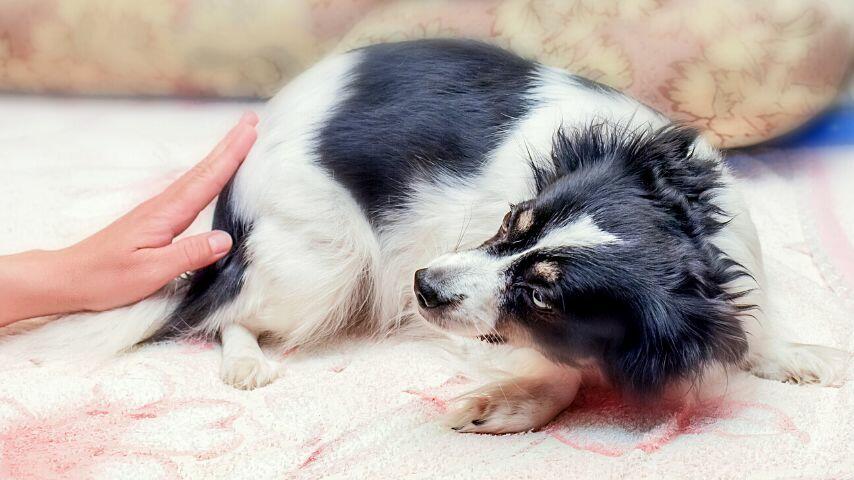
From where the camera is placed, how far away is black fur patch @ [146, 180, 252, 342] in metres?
1.74

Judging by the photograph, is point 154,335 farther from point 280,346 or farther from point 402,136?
point 402,136

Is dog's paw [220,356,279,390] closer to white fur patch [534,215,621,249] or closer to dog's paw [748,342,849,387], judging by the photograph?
white fur patch [534,215,621,249]

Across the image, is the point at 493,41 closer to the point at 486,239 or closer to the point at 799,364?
the point at 486,239

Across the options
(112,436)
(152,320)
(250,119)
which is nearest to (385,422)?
(112,436)

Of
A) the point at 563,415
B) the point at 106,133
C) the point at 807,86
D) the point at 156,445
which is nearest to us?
the point at 156,445

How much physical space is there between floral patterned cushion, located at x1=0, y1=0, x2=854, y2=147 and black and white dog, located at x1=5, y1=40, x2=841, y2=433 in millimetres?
752

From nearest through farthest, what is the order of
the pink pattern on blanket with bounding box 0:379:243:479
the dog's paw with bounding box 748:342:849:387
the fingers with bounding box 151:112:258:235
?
the pink pattern on blanket with bounding box 0:379:243:479 → the dog's paw with bounding box 748:342:849:387 → the fingers with bounding box 151:112:258:235

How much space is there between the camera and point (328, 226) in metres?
1.74

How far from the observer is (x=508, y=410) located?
4.83ft

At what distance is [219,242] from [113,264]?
0.68ft

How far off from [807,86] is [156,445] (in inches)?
79.3

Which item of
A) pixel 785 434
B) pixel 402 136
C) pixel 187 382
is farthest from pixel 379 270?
pixel 785 434

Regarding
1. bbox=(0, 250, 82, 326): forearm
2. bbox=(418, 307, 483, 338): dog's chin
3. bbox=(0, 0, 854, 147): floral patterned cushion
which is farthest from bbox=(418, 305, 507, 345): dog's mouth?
bbox=(0, 0, 854, 147): floral patterned cushion

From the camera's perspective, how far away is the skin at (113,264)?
166 centimetres
